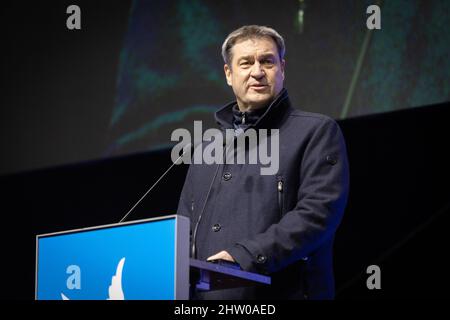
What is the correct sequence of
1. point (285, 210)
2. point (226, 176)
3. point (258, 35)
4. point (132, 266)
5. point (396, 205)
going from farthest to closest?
point (396, 205) < point (258, 35) < point (226, 176) < point (285, 210) < point (132, 266)

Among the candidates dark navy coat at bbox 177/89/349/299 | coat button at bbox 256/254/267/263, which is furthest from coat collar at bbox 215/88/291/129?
coat button at bbox 256/254/267/263

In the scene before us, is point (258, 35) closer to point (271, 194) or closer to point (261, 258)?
point (271, 194)

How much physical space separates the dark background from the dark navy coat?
1.20 meters

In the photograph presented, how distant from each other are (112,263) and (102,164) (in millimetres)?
2426

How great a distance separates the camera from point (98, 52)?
13.6 ft

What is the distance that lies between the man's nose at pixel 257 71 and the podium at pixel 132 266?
33.2 inches

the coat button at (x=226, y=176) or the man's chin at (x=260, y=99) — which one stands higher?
the man's chin at (x=260, y=99)

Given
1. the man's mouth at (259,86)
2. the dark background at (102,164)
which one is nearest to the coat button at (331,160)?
the man's mouth at (259,86)

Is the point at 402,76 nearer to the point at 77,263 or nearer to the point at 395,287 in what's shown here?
the point at 395,287

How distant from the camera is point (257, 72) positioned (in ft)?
8.02

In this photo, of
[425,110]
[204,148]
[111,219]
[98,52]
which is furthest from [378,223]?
[98,52]

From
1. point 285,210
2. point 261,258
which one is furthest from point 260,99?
Result: point 261,258

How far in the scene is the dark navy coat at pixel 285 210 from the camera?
2025 millimetres

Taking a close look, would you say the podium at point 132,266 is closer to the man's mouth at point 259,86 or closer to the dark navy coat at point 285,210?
the dark navy coat at point 285,210
